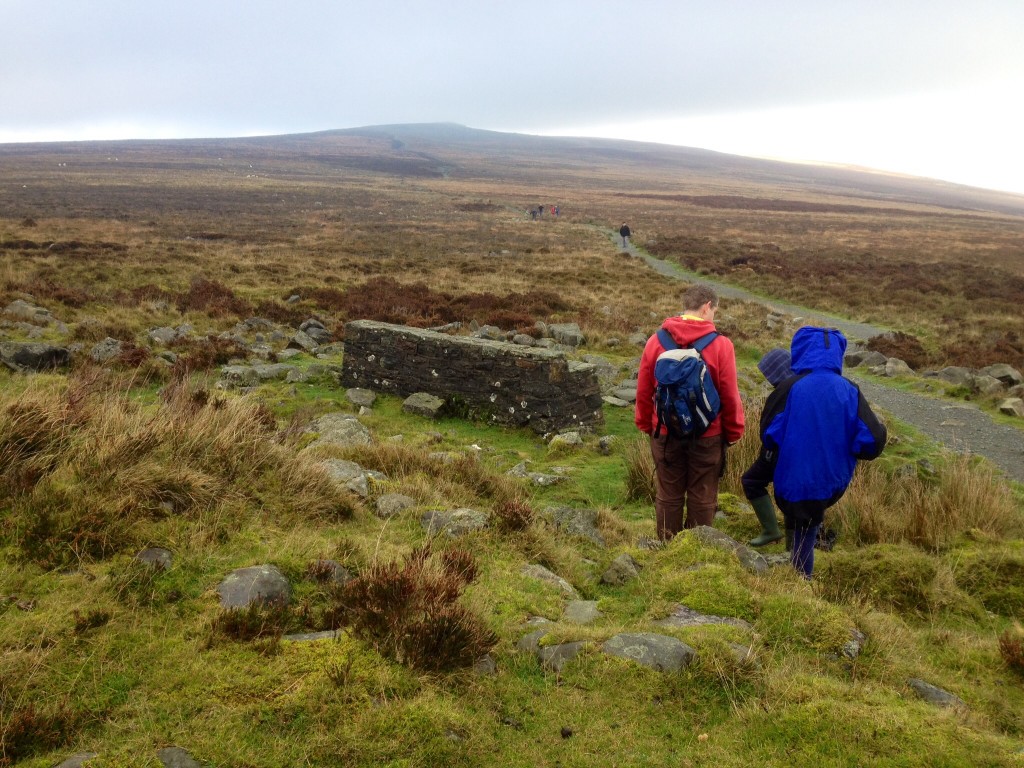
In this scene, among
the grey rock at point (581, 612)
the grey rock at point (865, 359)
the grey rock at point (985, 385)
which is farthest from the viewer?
the grey rock at point (865, 359)

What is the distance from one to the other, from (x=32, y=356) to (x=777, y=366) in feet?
36.4

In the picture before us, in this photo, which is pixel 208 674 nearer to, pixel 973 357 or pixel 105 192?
pixel 973 357

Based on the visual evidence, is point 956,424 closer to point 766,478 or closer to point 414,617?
point 766,478

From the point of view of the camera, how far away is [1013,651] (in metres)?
3.66

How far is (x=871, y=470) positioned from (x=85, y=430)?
7.70 metres

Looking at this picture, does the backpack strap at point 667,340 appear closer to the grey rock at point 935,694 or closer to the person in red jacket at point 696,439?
the person in red jacket at point 696,439

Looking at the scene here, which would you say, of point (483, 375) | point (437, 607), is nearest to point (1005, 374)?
point (483, 375)

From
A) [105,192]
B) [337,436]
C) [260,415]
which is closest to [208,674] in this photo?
[260,415]

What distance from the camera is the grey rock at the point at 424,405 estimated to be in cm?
986

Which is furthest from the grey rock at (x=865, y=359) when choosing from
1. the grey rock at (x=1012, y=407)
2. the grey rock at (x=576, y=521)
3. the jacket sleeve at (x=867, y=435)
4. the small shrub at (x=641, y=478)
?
the jacket sleeve at (x=867, y=435)

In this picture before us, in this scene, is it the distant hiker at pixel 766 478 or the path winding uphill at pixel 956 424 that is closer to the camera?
the distant hiker at pixel 766 478

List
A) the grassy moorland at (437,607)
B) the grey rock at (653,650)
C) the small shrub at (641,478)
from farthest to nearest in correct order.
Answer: the small shrub at (641,478) < the grey rock at (653,650) < the grassy moorland at (437,607)

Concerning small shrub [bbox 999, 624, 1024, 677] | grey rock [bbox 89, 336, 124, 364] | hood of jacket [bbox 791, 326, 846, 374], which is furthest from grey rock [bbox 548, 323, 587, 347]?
small shrub [bbox 999, 624, 1024, 677]

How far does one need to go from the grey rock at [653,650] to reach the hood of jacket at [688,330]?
219cm
